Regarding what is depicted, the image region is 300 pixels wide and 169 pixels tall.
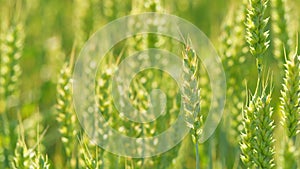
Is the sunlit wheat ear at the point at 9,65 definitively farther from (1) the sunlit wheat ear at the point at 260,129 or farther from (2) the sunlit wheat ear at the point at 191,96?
(1) the sunlit wheat ear at the point at 260,129

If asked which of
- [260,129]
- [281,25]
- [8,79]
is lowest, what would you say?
[260,129]

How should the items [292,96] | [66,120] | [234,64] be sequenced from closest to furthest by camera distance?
[292,96] < [66,120] < [234,64]

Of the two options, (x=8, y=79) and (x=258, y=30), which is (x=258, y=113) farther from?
(x=8, y=79)

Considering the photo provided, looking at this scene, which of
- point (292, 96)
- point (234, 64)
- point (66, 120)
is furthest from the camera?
point (234, 64)

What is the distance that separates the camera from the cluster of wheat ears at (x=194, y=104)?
1.20 meters

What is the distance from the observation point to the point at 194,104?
1.22 metres

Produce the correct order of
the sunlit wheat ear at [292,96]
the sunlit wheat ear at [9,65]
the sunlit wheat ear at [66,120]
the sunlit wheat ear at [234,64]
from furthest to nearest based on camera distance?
1. the sunlit wheat ear at [9,65]
2. the sunlit wheat ear at [234,64]
3. the sunlit wheat ear at [66,120]
4. the sunlit wheat ear at [292,96]

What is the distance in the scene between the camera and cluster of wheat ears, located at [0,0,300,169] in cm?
120

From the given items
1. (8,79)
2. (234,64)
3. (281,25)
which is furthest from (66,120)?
(281,25)

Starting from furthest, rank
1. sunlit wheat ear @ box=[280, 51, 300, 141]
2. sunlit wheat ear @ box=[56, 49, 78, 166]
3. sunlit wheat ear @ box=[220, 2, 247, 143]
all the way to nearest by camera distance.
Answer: sunlit wheat ear @ box=[220, 2, 247, 143] → sunlit wheat ear @ box=[56, 49, 78, 166] → sunlit wheat ear @ box=[280, 51, 300, 141]

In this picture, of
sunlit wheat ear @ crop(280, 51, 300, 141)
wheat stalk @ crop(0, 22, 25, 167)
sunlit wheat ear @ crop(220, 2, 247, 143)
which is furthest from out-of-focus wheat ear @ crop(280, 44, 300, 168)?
wheat stalk @ crop(0, 22, 25, 167)

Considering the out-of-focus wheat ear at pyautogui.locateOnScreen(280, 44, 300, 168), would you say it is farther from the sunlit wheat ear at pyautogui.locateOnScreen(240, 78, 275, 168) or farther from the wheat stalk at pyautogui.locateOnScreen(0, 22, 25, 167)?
the wheat stalk at pyautogui.locateOnScreen(0, 22, 25, 167)

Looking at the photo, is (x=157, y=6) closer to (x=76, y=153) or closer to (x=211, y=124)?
(x=211, y=124)

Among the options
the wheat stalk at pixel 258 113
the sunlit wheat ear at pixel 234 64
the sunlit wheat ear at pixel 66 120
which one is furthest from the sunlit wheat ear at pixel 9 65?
the wheat stalk at pixel 258 113
